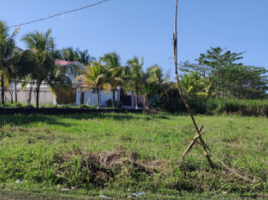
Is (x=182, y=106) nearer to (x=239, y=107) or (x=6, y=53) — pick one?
(x=239, y=107)

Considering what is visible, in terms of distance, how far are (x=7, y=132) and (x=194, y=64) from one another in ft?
115

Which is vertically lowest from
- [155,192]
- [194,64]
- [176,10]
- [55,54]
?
[155,192]

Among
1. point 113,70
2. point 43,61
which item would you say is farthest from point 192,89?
point 43,61

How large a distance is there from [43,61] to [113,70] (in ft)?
17.2

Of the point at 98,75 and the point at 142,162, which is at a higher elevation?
the point at 98,75

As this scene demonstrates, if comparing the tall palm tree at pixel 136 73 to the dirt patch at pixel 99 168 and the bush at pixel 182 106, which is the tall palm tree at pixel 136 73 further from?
the dirt patch at pixel 99 168

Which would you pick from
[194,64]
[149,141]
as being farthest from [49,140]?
[194,64]

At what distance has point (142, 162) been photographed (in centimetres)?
542

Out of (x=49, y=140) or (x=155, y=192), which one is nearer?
(x=155, y=192)

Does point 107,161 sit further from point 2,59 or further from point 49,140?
point 2,59

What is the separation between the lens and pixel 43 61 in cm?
1468

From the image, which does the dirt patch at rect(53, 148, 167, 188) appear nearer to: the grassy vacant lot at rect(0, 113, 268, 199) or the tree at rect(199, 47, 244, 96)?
the grassy vacant lot at rect(0, 113, 268, 199)

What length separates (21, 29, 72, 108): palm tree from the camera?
568 inches

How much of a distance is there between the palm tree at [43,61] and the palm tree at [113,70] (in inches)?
137
